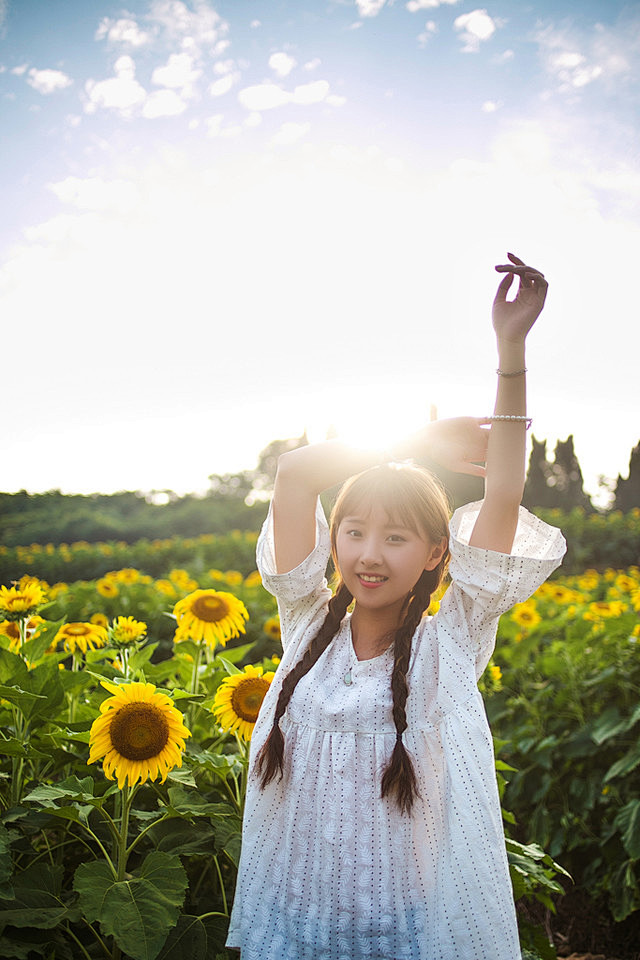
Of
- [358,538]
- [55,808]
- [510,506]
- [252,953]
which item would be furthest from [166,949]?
[510,506]

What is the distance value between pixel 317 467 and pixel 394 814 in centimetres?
75

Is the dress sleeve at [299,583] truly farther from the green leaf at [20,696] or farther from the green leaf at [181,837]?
the green leaf at [20,696]

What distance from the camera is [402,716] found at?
4.77 ft

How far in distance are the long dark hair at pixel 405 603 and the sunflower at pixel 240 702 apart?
0.20 metres

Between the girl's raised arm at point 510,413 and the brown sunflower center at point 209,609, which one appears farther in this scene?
the brown sunflower center at point 209,609

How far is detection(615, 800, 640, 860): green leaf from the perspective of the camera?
2.52 m

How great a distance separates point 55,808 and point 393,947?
0.73m

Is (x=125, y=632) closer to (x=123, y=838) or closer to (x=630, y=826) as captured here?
(x=123, y=838)

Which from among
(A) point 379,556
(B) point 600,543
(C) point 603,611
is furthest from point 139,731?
(B) point 600,543

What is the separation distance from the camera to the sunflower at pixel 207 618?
2.20 metres

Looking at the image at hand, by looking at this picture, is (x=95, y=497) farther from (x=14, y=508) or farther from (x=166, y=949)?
(x=166, y=949)

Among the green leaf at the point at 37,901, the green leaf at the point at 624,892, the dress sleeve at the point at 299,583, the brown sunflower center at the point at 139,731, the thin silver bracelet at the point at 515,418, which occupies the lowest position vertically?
the green leaf at the point at 624,892

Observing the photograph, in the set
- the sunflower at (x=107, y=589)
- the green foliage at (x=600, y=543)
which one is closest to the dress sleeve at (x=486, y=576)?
the sunflower at (x=107, y=589)

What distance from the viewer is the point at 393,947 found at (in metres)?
1.39
